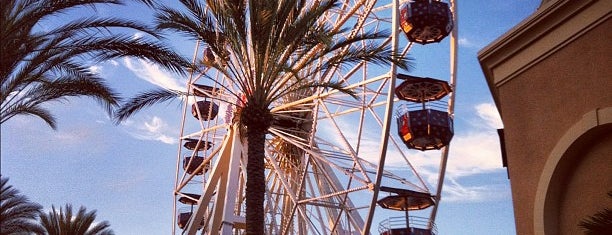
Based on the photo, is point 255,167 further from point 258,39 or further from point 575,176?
point 575,176

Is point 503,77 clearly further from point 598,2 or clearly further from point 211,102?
point 211,102

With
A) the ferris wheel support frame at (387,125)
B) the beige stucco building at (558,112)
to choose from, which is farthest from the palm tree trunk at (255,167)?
the ferris wheel support frame at (387,125)

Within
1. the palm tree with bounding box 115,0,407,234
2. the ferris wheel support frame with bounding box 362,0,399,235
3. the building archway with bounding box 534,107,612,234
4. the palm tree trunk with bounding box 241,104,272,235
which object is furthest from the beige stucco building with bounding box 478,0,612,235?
the ferris wheel support frame with bounding box 362,0,399,235

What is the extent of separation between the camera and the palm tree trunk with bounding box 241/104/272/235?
39.6 ft

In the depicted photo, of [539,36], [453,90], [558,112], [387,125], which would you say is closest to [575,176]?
[558,112]

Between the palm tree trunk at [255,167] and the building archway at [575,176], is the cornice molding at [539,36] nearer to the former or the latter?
the building archway at [575,176]

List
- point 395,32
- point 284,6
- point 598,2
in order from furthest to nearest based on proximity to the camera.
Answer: point 395,32
point 284,6
point 598,2

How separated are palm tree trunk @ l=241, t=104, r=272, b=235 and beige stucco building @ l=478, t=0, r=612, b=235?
12.3 ft

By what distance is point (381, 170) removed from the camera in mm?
18234

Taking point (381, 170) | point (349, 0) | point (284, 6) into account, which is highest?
point (349, 0)

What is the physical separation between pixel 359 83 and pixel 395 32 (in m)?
2.06

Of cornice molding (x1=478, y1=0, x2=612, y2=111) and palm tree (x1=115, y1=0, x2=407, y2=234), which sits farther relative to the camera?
palm tree (x1=115, y1=0, x2=407, y2=234)

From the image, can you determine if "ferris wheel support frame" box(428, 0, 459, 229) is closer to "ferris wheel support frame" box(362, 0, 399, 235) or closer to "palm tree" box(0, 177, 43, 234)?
"ferris wheel support frame" box(362, 0, 399, 235)

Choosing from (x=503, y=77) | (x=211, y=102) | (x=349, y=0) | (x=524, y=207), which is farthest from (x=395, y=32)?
(x=211, y=102)
